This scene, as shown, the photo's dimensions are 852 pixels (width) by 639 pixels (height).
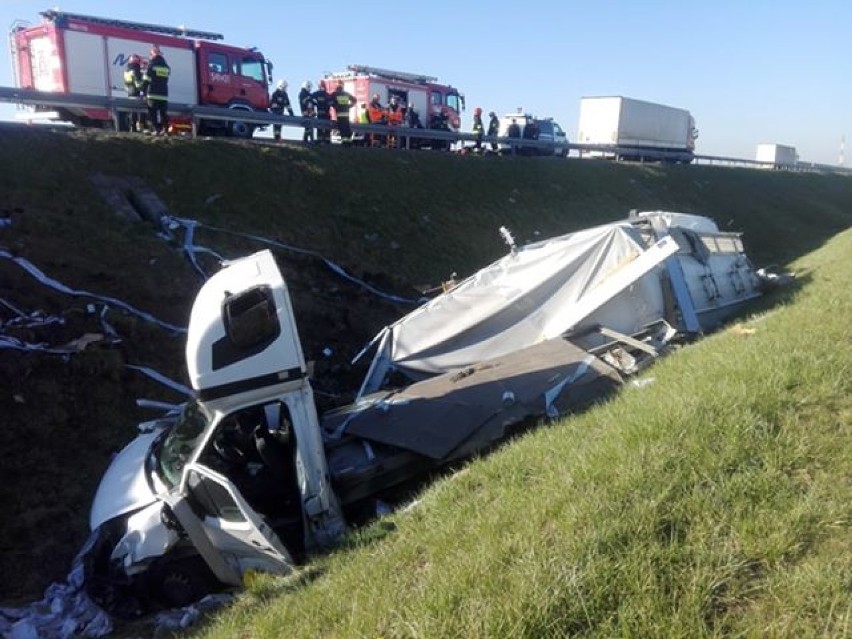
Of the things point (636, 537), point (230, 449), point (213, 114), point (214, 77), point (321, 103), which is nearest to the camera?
point (636, 537)

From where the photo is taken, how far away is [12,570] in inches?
221

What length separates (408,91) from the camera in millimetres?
30109


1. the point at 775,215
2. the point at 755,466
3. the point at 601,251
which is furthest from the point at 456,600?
the point at 775,215

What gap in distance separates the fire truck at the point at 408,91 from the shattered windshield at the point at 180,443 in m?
23.9

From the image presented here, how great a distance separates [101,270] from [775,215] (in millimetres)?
25777

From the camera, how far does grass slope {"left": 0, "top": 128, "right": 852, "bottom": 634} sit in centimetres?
661

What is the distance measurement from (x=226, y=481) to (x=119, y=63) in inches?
760

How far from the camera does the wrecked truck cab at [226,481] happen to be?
15.9 feet

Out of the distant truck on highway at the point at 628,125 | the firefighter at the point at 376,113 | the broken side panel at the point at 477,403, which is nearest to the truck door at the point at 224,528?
the broken side panel at the point at 477,403

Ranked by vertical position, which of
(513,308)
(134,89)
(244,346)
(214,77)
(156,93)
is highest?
(214,77)

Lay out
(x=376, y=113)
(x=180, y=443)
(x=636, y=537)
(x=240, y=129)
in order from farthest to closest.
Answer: (x=376, y=113)
(x=240, y=129)
(x=180, y=443)
(x=636, y=537)

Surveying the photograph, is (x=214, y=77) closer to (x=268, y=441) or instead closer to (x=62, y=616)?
(x=268, y=441)

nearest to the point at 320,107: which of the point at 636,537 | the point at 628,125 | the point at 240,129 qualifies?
the point at 240,129

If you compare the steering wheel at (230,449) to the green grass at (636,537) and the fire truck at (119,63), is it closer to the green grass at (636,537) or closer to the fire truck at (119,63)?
the green grass at (636,537)
